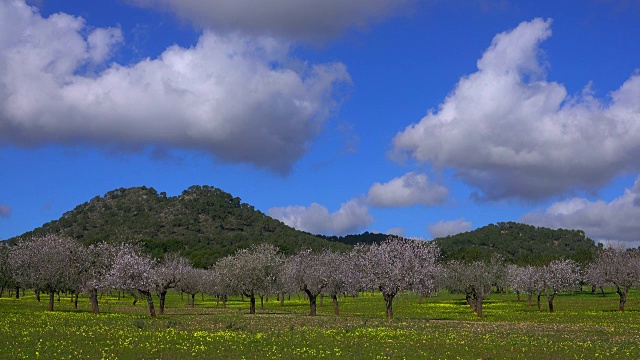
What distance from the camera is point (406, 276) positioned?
62344 millimetres

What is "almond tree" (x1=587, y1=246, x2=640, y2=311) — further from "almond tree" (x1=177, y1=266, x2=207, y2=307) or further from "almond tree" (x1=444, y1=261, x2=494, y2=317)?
"almond tree" (x1=177, y1=266, x2=207, y2=307)

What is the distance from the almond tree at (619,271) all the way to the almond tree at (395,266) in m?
38.1

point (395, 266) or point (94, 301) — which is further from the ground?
point (395, 266)

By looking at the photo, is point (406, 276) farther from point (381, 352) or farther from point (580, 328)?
point (381, 352)

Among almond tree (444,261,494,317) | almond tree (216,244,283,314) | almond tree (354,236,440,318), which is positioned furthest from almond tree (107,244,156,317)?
almond tree (444,261,494,317)

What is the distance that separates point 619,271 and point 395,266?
45.9 m

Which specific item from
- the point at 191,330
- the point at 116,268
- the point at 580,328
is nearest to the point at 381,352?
the point at 191,330

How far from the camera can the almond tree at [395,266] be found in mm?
62500

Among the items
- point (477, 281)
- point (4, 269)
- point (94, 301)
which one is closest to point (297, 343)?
point (94, 301)

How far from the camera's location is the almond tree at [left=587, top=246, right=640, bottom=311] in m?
83.8

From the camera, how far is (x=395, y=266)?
6328cm

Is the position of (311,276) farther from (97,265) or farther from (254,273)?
(97,265)

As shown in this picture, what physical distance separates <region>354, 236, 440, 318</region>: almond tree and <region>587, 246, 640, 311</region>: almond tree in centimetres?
3806

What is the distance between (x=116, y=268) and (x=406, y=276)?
123 feet
